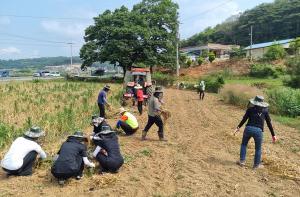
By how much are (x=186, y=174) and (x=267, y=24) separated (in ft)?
263

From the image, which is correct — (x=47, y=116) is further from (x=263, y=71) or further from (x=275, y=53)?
(x=275, y=53)

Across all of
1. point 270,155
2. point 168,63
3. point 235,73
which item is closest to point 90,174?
point 270,155

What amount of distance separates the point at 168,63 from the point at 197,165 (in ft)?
131

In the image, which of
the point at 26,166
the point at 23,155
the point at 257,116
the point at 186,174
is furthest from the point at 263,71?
the point at 23,155

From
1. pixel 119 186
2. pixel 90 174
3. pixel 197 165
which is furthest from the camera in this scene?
pixel 197 165

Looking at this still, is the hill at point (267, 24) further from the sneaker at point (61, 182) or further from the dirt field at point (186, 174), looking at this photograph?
the sneaker at point (61, 182)

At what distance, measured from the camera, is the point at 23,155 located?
8906 mm

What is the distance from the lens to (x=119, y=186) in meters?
8.47

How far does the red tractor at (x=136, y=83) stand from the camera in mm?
22312

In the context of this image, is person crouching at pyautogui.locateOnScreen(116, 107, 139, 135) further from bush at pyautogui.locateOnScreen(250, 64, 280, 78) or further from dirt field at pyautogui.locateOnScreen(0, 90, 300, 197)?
bush at pyautogui.locateOnScreen(250, 64, 280, 78)

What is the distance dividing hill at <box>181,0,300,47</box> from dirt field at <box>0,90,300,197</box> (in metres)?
71.4

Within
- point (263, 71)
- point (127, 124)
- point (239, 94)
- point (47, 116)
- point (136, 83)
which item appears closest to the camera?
point (127, 124)

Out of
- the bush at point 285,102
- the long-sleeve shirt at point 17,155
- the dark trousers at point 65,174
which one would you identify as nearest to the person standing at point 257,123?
the dark trousers at point 65,174

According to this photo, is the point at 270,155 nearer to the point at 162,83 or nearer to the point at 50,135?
the point at 50,135
